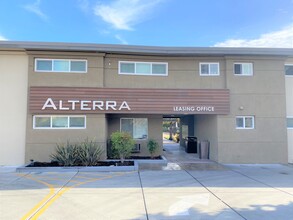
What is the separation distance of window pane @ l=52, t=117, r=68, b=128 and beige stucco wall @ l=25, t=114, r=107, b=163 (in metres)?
0.24

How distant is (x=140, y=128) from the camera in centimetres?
1512

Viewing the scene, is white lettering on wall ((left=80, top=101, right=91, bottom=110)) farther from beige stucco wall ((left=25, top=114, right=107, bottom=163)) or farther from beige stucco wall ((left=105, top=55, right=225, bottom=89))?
beige stucco wall ((left=105, top=55, right=225, bottom=89))

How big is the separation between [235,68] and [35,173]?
11606 millimetres

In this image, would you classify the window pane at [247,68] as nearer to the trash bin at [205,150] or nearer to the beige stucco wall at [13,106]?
the trash bin at [205,150]

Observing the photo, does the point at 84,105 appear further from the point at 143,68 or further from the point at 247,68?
the point at 247,68

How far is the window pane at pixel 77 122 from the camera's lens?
13206 mm

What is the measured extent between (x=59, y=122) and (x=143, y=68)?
543 centimetres

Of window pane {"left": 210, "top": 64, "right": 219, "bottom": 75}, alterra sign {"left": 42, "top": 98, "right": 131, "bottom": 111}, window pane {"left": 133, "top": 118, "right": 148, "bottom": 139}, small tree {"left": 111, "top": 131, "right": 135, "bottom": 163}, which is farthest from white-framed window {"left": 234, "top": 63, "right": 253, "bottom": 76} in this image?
small tree {"left": 111, "top": 131, "right": 135, "bottom": 163}

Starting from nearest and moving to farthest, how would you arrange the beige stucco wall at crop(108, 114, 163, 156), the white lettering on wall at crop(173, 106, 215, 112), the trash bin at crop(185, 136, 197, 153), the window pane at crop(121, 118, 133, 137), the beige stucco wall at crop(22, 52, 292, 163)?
the beige stucco wall at crop(22, 52, 292, 163)
the white lettering on wall at crop(173, 106, 215, 112)
the beige stucco wall at crop(108, 114, 163, 156)
the window pane at crop(121, 118, 133, 137)
the trash bin at crop(185, 136, 197, 153)

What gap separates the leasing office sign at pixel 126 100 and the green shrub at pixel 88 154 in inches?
73.5

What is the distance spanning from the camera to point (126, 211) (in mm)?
6062

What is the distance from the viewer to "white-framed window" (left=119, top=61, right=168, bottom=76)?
45.8ft

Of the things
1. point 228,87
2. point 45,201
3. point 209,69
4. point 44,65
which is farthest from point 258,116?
point 44,65

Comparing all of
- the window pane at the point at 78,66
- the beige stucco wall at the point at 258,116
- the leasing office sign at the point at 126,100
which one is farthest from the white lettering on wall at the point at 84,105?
the beige stucco wall at the point at 258,116
